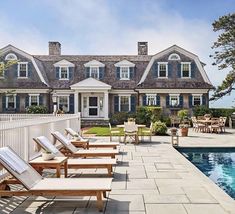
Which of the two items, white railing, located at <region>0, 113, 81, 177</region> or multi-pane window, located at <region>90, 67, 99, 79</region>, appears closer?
white railing, located at <region>0, 113, 81, 177</region>

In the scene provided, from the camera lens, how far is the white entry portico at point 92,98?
3089 centimetres

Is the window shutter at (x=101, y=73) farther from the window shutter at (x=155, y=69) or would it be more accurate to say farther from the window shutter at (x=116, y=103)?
the window shutter at (x=155, y=69)

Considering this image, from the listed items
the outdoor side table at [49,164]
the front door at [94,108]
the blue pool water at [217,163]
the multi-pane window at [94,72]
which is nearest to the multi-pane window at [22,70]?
the multi-pane window at [94,72]

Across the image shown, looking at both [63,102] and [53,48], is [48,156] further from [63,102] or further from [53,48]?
[53,48]

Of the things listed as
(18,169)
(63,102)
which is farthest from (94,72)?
(18,169)

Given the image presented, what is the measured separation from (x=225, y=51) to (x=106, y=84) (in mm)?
11135

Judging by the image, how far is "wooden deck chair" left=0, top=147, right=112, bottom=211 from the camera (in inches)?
211

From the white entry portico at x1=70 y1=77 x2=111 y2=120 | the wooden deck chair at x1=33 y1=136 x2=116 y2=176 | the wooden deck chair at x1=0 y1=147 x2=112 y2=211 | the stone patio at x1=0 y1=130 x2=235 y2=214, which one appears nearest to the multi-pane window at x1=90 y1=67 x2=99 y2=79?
the white entry portico at x1=70 y1=77 x2=111 y2=120

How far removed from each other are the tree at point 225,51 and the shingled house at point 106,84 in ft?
4.68

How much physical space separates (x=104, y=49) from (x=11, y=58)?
10177mm

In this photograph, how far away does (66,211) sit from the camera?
5414 mm

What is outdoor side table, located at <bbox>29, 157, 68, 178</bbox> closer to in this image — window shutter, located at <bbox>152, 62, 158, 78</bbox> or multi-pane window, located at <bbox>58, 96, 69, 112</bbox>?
multi-pane window, located at <bbox>58, 96, 69, 112</bbox>

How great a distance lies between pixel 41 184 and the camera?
18.6 ft

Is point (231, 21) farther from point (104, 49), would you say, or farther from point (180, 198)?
point (180, 198)
